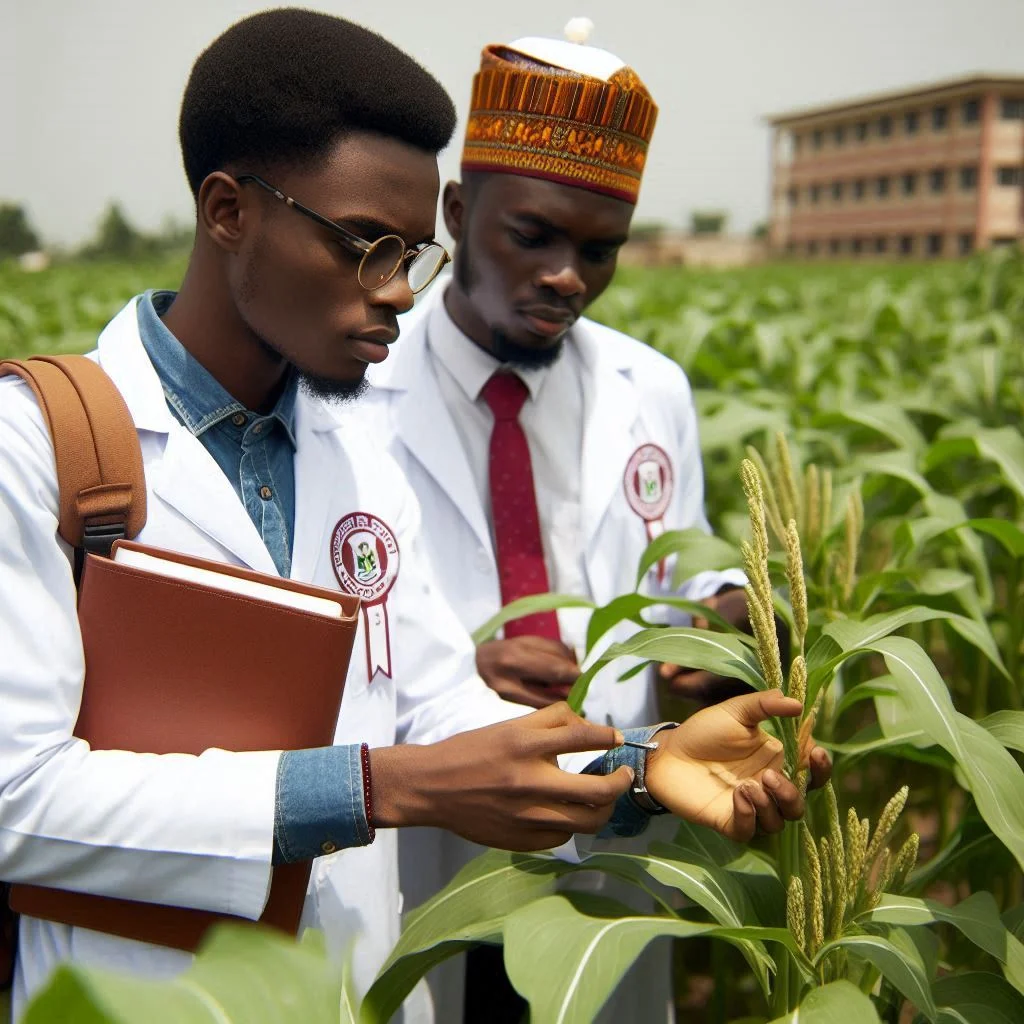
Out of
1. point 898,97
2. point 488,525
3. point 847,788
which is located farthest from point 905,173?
point 488,525

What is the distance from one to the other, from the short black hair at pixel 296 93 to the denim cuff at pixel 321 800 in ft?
2.43

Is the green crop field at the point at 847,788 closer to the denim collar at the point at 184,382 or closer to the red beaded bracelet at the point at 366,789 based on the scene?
the red beaded bracelet at the point at 366,789

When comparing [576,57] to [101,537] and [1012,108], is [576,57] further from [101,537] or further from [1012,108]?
[1012,108]

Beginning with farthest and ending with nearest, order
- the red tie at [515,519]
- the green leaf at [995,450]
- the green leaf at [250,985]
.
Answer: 1. the green leaf at [995,450]
2. the red tie at [515,519]
3. the green leaf at [250,985]

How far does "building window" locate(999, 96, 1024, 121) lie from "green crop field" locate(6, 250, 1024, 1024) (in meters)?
54.7

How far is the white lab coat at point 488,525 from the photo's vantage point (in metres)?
2.29

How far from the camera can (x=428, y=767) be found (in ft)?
4.37

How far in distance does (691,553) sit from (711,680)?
0.28m

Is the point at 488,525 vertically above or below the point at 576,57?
below

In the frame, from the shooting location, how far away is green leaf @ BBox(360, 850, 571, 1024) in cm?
138

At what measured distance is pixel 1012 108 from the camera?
2077 inches

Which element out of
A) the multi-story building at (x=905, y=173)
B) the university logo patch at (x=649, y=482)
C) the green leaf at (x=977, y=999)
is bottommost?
the green leaf at (x=977, y=999)

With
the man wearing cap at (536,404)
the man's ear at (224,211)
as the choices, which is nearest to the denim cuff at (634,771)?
the man wearing cap at (536,404)

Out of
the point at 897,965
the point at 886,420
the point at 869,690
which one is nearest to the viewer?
the point at 897,965
